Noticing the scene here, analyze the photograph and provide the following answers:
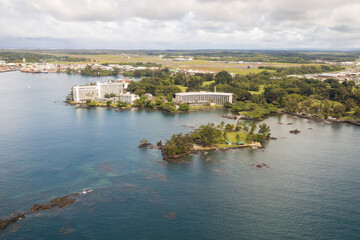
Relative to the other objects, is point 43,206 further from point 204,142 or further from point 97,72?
point 97,72

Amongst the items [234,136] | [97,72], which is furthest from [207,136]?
[97,72]

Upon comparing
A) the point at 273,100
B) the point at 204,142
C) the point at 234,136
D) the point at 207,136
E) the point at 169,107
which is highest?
the point at 273,100

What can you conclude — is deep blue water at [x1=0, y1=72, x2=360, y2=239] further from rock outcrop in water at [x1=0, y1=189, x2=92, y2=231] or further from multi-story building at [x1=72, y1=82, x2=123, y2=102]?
multi-story building at [x1=72, y1=82, x2=123, y2=102]

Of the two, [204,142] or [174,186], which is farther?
[204,142]

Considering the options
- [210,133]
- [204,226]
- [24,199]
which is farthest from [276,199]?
[24,199]

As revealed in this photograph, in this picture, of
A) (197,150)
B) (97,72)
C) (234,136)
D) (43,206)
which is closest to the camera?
(43,206)

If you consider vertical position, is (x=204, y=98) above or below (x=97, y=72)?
below

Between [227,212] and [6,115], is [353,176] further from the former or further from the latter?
[6,115]

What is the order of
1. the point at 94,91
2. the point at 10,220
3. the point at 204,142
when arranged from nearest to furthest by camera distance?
the point at 10,220 < the point at 204,142 < the point at 94,91
